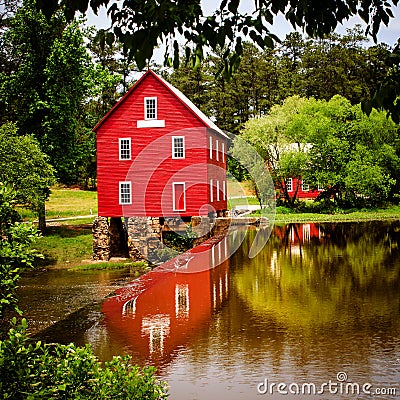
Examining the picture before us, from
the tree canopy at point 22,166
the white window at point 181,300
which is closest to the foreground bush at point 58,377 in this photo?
the white window at point 181,300

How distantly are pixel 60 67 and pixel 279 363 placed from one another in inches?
1041

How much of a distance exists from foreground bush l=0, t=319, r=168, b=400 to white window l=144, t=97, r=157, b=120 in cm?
2342

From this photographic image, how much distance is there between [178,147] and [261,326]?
55.1 feet

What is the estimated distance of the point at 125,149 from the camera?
2842cm

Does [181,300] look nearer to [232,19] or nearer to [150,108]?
[232,19]

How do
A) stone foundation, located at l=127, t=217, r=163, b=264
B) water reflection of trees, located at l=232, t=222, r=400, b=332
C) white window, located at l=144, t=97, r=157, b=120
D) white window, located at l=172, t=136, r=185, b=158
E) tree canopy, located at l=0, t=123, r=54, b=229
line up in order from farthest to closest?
white window, located at l=172, t=136, r=185, b=158 < white window, located at l=144, t=97, r=157, b=120 < stone foundation, located at l=127, t=217, r=163, b=264 < tree canopy, located at l=0, t=123, r=54, b=229 < water reflection of trees, located at l=232, t=222, r=400, b=332

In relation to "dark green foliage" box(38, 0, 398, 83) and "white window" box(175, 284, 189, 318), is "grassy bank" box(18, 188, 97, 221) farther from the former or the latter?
"dark green foliage" box(38, 0, 398, 83)

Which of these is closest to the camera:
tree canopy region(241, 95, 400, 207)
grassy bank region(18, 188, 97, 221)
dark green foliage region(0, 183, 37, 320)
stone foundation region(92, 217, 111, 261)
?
dark green foliage region(0, 183, 37, 320)

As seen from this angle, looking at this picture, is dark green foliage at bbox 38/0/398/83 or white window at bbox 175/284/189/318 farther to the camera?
white window at bbox 175/284/189/318

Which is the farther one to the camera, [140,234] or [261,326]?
[140,234]

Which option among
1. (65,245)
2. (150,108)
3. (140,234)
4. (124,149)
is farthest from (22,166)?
(150,108)

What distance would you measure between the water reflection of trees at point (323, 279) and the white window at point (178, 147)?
526 centimetres

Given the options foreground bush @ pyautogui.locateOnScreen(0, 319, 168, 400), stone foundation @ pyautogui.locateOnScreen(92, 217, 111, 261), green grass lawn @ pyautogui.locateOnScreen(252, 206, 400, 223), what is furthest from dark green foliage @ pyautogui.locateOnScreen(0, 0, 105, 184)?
foreground bush @ pyautogui.locateOnScreen(0, 319, 168, 400)

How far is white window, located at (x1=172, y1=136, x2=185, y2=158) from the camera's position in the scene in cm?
2825
